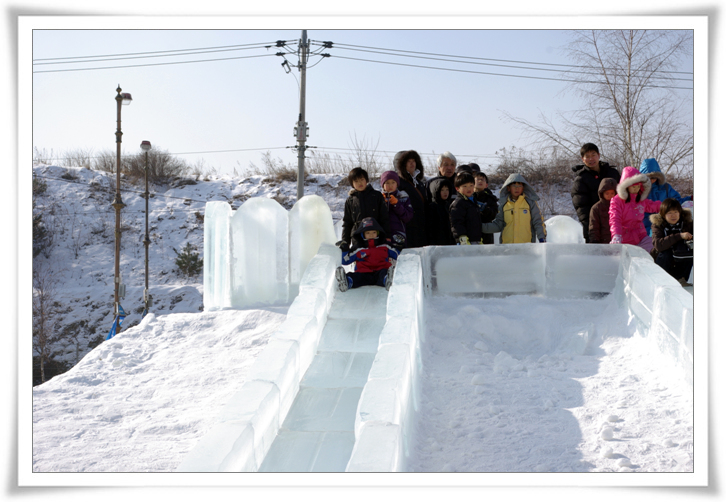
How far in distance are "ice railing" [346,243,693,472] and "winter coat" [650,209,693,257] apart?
1.80ft

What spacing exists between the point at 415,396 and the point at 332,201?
1786cm

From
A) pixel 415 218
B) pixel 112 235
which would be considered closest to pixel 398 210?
pixel 415 218

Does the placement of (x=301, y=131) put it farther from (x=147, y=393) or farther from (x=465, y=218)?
(x=147, y=393)

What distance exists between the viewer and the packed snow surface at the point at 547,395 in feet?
9.64

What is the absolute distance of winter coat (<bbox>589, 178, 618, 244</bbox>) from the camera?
5957 mm

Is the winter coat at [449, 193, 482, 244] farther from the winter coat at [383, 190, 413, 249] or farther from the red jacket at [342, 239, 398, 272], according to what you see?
the red jacket at [342, 239, 398, 272]

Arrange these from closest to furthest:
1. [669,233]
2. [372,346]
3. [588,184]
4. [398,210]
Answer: [372,346]
[669,233]
[398,210]
[588,184]

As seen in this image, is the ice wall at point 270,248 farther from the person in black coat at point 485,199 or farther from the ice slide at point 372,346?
the person in black coat at point 485,199

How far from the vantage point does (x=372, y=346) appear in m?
4.50

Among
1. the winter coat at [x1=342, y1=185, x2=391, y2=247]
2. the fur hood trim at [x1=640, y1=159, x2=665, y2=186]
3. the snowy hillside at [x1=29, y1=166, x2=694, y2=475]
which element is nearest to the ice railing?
the snowy hillside at [x1=29, y1=166, x2=694, y2=475]

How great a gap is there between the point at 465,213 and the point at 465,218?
50 mm

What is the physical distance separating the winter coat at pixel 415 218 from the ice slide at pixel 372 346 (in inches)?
29.7

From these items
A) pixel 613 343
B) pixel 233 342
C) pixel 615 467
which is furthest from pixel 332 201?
pixel 615 467

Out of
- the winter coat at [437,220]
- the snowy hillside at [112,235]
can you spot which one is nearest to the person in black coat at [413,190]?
the winter coat at [437,220]
